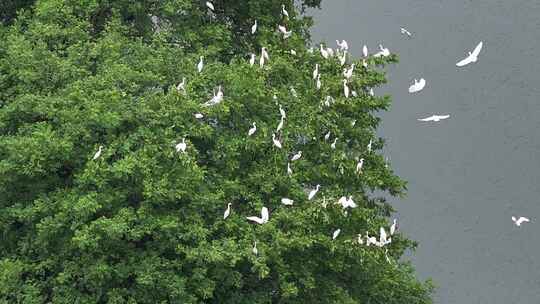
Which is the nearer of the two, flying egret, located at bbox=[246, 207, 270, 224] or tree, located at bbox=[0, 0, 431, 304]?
tree, located at bbox=[0, 0, 431, 304]

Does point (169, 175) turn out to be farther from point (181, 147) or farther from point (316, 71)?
point (316, 71)

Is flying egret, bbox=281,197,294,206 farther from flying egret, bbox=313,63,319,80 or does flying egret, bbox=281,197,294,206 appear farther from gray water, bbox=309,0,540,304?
gray water, bbox=309,0,540,304

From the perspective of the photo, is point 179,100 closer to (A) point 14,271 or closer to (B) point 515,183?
(A) point 14,271

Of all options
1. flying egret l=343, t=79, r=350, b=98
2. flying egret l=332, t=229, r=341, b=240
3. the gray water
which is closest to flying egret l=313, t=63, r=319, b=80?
flying egret l=343, t=79, r=350, b=98

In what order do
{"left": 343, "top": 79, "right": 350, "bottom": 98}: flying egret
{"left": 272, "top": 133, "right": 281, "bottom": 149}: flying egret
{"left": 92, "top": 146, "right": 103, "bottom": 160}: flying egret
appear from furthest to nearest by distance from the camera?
{"left": 343, "top": 79, "right": 350, "bottom": 98}: flying egret, {"left": 272, "top": 133, "right": 281, "bottom": 149}: flying egret, {"left": 92, "top": 146, "right": 103, "bottom": 160}: flying egret

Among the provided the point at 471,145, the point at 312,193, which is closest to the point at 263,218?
the point at 312,193

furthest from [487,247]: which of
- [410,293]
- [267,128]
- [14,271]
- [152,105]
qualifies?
[14,271]

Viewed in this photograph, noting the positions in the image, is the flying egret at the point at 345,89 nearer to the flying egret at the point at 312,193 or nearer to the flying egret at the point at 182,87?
the flying egret at the point at 312,193
